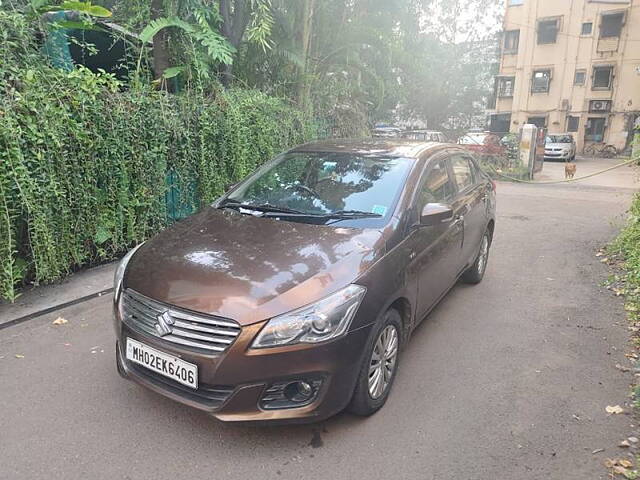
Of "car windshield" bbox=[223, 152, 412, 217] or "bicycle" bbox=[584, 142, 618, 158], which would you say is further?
"bicycle" bbox=[584, 142, 618, 158]

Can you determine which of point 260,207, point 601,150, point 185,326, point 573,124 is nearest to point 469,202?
point 260,207

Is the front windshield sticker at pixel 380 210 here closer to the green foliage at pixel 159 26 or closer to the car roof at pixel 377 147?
the car roof at pixel 377 147

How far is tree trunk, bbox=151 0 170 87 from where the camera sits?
6.68 metres

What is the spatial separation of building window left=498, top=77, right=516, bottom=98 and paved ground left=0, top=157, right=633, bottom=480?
32909mm

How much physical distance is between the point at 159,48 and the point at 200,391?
589 cm

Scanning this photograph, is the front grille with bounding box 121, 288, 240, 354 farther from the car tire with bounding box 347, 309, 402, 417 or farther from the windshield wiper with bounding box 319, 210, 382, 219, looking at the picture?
the windshield wiper with bounding box 319, 210, 382, 219

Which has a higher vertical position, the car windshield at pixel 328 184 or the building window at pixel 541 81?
the building window at pixel 541 81

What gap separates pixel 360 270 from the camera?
2.75 m

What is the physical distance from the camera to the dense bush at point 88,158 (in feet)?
13.6

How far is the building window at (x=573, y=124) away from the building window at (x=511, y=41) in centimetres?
615

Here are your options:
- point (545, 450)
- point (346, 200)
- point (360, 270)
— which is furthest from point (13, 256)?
point (545, 450)

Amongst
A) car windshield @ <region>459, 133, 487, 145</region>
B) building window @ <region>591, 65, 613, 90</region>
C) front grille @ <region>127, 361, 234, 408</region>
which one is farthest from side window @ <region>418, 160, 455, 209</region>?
building window @ <region>591, 65, 613, 90</region>

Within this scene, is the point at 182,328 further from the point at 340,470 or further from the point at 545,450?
the point at 545,450

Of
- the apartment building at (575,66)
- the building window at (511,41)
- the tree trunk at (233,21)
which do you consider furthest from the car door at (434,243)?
the building window at (511,41)
